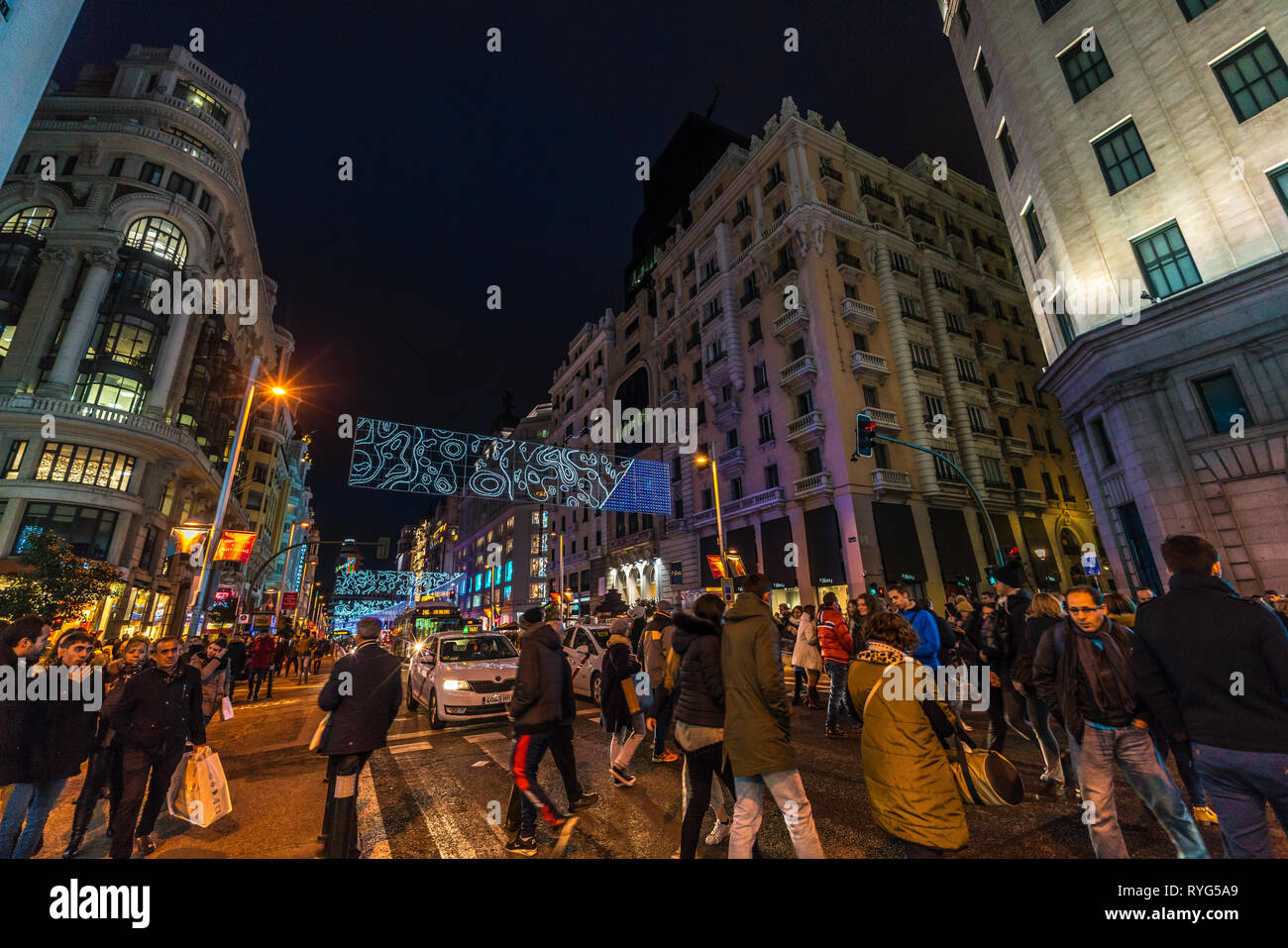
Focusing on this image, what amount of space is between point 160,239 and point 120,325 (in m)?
6.84

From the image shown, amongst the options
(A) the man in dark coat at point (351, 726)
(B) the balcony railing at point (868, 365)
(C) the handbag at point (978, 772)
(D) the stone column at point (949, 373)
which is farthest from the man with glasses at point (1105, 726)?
(D) the stone column at point (949, 373)

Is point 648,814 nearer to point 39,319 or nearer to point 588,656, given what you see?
point 588,656

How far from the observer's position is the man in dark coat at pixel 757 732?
3.48 meters

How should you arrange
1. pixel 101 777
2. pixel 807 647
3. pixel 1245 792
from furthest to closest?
1. pixel 807 647
2. pixel 101 777
3. pixel 1245 792

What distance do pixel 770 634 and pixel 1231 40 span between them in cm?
2527

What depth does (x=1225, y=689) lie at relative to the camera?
305 centimetres

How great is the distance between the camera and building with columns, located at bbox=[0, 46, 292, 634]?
26609 millimetres

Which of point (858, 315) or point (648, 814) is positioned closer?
point (648, 814)

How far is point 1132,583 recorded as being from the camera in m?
16.9


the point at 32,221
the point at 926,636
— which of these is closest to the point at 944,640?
the point at 926,636
